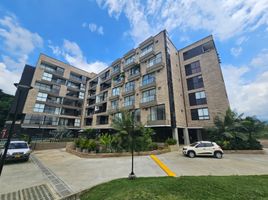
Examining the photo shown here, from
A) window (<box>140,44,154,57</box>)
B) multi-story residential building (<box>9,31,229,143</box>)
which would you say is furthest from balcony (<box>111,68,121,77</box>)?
window (<box>140,44,154,57</box>)

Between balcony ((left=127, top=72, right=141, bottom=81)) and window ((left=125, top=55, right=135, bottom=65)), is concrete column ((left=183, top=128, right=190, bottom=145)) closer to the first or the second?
balcony ((left=127, top=72, right=141, bottom=81))

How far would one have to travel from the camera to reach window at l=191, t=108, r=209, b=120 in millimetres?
22766

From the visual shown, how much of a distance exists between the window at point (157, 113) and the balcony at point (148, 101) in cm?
86

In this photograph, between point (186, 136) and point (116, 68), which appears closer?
point (186, 136)

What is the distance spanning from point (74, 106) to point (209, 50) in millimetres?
40376

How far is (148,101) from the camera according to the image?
23.3m

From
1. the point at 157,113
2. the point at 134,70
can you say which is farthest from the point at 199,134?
the point at 134,70

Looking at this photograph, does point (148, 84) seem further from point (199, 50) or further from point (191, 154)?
point (191, 154)

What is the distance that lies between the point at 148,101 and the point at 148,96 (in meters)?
1.10

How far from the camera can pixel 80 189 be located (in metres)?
5.70

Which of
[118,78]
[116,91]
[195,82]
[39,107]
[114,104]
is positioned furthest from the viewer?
[39,107]

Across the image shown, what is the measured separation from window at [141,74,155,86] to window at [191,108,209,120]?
33.0 ft

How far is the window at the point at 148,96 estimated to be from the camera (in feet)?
76.3

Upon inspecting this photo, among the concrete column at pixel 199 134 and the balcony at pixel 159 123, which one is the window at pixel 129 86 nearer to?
the balcony at pixel 159 123
